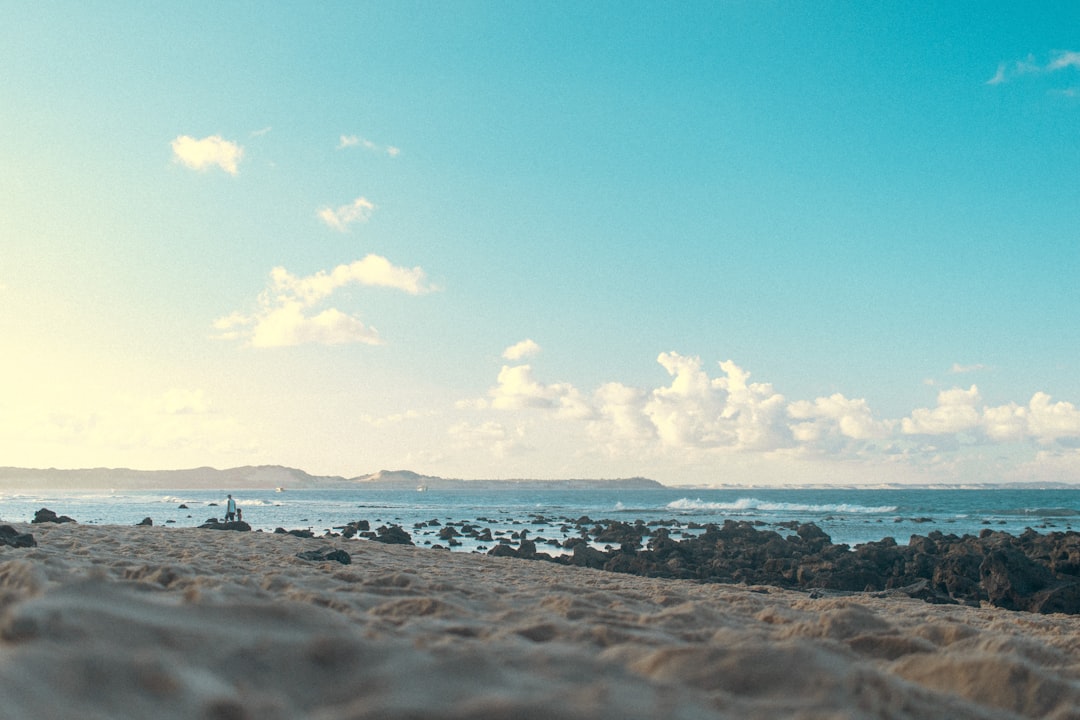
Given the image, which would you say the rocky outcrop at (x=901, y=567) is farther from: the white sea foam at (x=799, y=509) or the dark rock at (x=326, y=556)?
the white sea foam at (x=799, y=509)

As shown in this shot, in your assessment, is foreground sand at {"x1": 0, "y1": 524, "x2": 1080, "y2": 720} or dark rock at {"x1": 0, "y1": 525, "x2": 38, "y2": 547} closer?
foreground sand at {"x1": 0, "y1": 524, "x2": 1080, "y2": 720}

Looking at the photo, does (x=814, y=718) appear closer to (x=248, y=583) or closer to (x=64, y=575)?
(x=248, y=583)

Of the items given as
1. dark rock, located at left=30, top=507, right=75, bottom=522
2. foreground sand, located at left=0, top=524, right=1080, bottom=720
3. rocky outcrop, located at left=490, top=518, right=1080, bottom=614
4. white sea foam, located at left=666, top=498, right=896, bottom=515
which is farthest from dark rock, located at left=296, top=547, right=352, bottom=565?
white sea foam, located at left=666, top=498, right=896, bottom=515

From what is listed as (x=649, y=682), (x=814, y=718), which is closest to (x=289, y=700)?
(x=649, y=682)

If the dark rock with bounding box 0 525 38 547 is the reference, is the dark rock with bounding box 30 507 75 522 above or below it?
below

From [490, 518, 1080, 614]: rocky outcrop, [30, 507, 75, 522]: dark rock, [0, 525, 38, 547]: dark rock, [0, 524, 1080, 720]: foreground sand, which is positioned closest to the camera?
[0, 524, 1080, 720]: foreground sand

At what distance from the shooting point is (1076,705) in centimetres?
334

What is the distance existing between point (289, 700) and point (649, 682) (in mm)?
1377

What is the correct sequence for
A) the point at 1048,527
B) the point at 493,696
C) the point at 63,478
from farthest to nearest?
the point at 63,478 → the point at 1048,527 → the point at 493,696

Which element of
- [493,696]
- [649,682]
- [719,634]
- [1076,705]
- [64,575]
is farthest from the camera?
[64,575]

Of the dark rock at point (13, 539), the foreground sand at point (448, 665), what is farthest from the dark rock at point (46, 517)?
the foreground sand at point (448, 665)

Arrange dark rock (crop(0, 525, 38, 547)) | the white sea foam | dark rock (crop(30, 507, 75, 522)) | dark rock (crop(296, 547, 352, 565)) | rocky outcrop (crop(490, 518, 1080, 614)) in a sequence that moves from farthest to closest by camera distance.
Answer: the white sea foam → dark rock (crop(30, 507, 75, 522)) → rocky outcrop (crop(490, 518, 1080, 614)) → dark rock (crop(296, 547, 352, 565)) → dark rock (crop(0, 525, 38, 547))

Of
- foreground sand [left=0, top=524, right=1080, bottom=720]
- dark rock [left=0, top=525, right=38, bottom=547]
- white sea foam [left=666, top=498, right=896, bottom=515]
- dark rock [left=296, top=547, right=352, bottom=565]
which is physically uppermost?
foreground sand [left=0, top=524, right=1080, bottom=720]

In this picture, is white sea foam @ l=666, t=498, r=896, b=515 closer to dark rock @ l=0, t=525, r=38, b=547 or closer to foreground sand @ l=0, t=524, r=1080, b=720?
dark rock @ l=0, t=525, r=38, b=547
